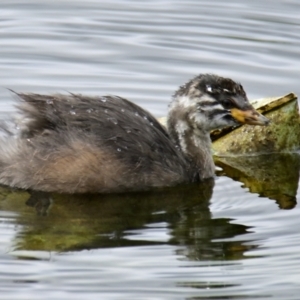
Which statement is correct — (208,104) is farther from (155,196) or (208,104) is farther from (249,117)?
(155,196)

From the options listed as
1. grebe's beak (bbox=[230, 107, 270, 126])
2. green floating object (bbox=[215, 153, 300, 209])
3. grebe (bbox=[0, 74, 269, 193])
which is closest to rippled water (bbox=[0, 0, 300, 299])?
green floating object (bbox=[215, 153, 300, 209])

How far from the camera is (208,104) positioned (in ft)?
35.7

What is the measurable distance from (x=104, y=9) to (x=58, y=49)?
190 centimetres

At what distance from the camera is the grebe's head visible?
428 inches

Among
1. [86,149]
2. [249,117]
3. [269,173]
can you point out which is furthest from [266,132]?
[86,149]

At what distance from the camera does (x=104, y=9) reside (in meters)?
16.0

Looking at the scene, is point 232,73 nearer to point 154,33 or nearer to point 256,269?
point 154,33

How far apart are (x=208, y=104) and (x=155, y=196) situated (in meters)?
1.04

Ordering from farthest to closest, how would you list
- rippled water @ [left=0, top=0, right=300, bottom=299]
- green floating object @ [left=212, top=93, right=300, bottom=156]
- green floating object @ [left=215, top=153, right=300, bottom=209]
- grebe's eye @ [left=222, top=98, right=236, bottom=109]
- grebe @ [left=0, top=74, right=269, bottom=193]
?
green floating object @ [left=212, top=93, right=300, bottom=156]
grebe's eye @ [left=222, top=98, right=236, bottom=109]
green floating object @ [left=215, top=153, right=300, bottom=209]
grebe @ [left=0, top=74, right=269, bottom=193]
rippled water @ [left=0, top=0, right=300, bottom=299]

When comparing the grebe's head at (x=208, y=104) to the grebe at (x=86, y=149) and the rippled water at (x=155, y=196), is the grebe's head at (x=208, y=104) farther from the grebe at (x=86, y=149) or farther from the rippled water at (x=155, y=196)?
the rippled water at (x=155, y=196)

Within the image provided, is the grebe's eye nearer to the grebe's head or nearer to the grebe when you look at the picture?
the grebe's head

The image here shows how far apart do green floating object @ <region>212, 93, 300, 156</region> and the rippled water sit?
0.22m

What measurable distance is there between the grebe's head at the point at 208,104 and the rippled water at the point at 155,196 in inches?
24.5

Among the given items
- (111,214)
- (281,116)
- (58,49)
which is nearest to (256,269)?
(111,214)
